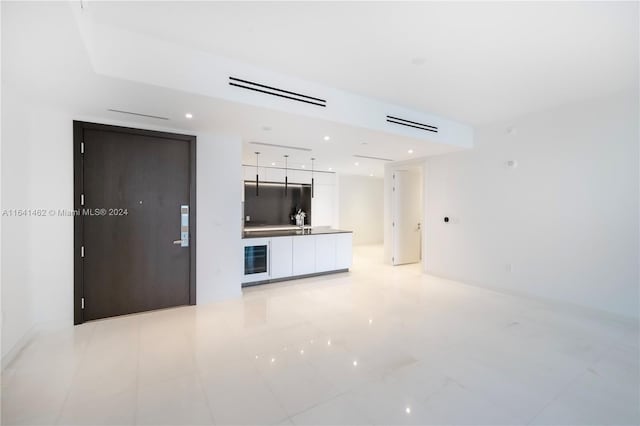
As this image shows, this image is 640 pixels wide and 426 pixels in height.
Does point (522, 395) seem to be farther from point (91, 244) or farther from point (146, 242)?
point (91, 244)

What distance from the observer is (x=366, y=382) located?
2.11 meters

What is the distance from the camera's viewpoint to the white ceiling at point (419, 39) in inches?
77.2

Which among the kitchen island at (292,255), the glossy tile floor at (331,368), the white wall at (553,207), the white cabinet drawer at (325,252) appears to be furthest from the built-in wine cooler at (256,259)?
the white wall at (553,207)

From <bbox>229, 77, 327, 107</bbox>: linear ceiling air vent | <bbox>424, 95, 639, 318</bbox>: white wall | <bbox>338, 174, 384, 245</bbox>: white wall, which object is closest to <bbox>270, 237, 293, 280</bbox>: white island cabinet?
<bbox>229, 77, 327, 107</bbox>: linear ceiling air vent

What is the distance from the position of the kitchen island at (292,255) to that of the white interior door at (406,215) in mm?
1431

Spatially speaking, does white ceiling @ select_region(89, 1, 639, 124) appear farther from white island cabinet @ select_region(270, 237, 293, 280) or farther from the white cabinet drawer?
the white cabinet drawer

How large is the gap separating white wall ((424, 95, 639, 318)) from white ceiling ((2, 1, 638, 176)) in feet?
1.57

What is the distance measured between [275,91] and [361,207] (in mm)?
6967

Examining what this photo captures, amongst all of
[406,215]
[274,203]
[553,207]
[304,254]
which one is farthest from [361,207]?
[553,207]

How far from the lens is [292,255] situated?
490 centimetres

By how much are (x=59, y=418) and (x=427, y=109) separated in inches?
191

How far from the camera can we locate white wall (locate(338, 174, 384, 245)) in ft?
29.4

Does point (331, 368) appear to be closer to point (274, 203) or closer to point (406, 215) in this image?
point (406, 215)

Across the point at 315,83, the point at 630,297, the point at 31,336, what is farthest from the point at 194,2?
the point at 630,297
